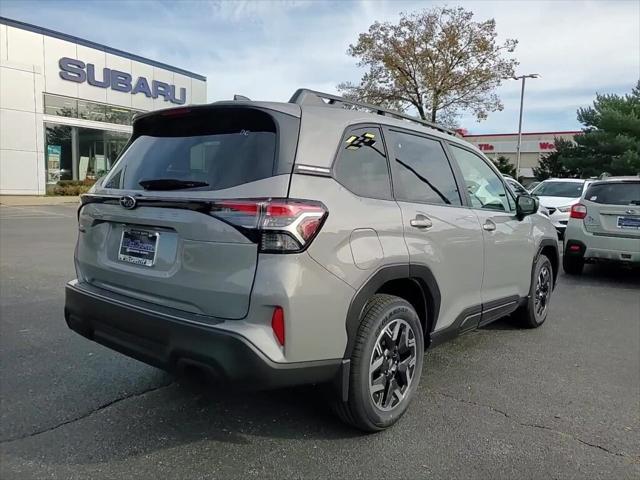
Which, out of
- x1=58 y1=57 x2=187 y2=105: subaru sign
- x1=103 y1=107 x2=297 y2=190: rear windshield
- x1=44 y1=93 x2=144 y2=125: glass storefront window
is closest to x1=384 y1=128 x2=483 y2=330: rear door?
x1=103 y1=107 x2=297 y2=190: rear windshield

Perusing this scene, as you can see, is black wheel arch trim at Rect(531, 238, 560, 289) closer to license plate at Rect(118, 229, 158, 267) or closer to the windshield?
license plate at Rect(118, 229, 158, 267)

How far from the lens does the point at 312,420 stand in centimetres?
319

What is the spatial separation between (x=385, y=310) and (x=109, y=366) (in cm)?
222

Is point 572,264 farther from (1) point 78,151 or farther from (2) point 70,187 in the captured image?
(1) point 78,151

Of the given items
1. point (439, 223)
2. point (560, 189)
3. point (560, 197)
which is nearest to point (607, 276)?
point (560, 197)

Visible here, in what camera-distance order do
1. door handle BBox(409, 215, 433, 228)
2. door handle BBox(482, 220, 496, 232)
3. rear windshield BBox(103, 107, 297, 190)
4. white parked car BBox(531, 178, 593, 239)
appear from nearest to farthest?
rear windshield BBox(103, 107, 297, 190) → door handle BBox(409, 215, 433, 228) → door handle BBox(482, 220, 496, 232) → white parked car BBox(531, 178, 593, 239)

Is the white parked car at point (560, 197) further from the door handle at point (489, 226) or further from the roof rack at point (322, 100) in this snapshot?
the roof rack at point (322, 100)

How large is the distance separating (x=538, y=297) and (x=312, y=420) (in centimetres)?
316

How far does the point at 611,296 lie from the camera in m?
7.14

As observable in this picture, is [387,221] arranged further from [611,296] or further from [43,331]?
[611,296]

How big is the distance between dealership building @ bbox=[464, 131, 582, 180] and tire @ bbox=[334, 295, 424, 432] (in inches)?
2203

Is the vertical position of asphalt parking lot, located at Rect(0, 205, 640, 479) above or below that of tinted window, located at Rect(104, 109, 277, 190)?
below

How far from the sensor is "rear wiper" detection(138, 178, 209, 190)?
9.04 feet

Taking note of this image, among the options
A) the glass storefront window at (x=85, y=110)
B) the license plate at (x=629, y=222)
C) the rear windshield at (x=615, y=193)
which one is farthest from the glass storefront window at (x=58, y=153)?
the license plate at (x=629, y=222)
